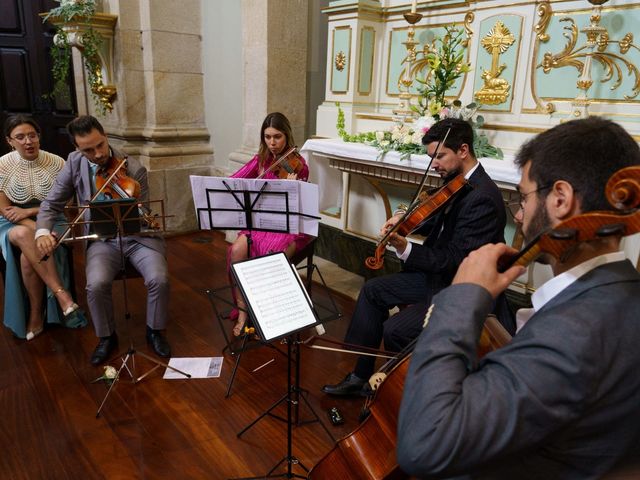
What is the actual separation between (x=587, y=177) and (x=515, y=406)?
1.48ft

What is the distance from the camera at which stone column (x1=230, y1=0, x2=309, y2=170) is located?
4.30 meters

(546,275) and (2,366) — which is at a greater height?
(546,275)

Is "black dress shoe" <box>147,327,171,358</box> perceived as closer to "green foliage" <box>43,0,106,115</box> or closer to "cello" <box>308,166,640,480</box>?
"cello" <box>308,166,640,480</box>

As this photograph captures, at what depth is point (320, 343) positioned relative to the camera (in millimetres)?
3092


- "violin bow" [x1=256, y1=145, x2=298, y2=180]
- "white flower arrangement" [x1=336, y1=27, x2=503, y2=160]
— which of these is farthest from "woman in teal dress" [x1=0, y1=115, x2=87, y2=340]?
"white flower arrangement" [x1=336, y1=27, x2=503, y2=160]

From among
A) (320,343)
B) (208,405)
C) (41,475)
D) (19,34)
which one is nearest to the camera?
(41,475)

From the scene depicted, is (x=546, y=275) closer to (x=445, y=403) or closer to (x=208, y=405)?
(x=208, y=405)

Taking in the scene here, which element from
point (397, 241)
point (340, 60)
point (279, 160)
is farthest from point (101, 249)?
point (340, 60)

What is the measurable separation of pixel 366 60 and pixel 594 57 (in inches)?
66.5

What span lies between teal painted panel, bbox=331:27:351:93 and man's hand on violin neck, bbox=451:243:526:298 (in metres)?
3.20

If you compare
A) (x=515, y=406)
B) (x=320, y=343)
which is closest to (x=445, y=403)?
(x=515, y=406)

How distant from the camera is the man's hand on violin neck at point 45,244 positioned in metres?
2.76

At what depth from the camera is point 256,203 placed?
2.73 metres

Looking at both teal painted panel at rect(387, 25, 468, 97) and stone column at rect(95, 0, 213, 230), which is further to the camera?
stone column at rect(95, 0, 213, 230)
